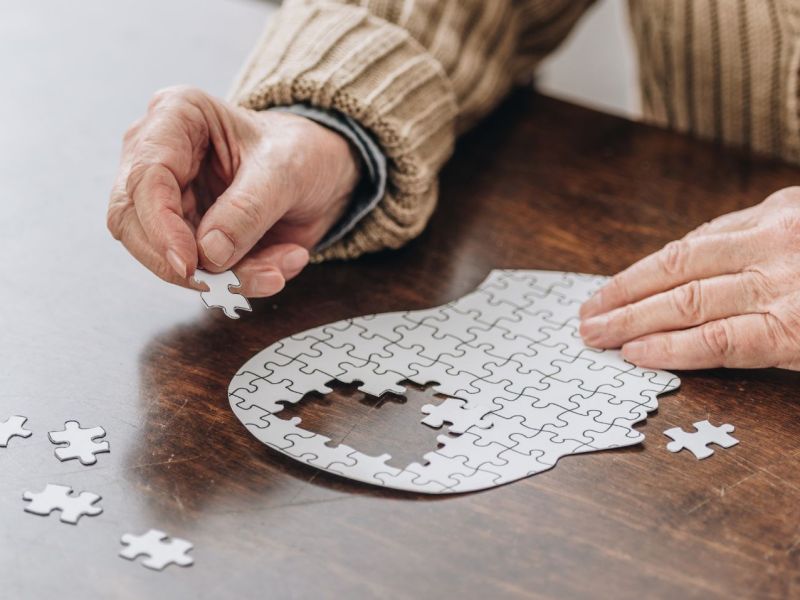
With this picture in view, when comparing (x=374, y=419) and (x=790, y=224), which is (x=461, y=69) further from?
(x=374, y=419)

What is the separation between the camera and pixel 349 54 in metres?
1.41

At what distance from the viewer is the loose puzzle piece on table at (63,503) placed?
93 cm

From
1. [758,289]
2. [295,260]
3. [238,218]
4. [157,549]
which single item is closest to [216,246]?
[238,218]

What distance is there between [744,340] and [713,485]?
0.22 meters

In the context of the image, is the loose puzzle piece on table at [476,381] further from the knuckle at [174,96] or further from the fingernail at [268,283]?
the knuckle at [174,96]

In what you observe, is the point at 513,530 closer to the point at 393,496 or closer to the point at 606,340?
the point at 393,496

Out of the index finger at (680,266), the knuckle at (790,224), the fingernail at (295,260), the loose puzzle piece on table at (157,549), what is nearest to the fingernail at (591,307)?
the index finger at (680,266)

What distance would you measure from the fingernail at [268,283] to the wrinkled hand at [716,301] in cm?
37

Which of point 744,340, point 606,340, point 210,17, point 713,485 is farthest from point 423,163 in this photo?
point 210,17

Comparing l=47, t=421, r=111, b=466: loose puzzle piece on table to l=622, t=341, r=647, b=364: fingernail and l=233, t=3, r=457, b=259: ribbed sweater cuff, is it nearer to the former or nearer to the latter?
l=233, t=3, r=457, b=259: ribbed sweater cuff

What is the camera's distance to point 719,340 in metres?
1.15

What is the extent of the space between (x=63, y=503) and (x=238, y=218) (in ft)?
1.24

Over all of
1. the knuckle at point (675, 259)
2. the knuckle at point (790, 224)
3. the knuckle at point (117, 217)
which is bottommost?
the knuckle at point (675, 259)

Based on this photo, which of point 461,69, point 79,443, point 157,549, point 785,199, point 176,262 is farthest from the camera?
point 461,69
